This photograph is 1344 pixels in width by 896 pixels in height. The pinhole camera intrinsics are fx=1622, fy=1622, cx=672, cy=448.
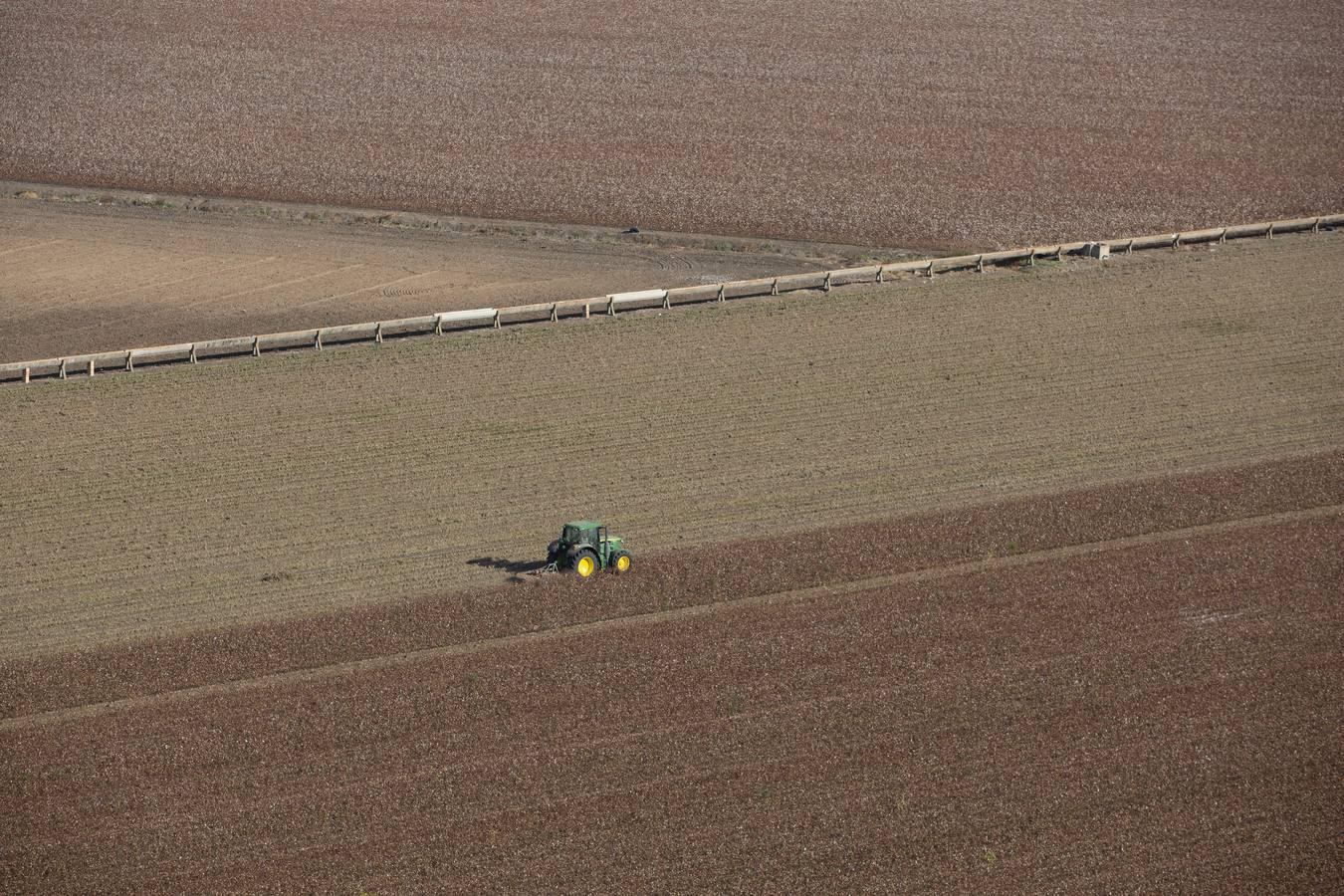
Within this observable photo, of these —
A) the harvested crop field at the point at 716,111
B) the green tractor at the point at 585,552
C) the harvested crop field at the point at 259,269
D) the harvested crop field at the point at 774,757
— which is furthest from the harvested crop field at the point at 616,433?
the harvested crop field at the point at 716,111

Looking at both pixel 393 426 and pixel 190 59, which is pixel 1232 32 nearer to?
pixel 190 59

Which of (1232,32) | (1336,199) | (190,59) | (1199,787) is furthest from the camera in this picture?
(1232,32)

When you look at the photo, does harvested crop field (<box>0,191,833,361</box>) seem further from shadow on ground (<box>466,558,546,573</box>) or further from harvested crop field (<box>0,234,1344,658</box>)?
shadow on ground (<box>466,558,546,573</box>)

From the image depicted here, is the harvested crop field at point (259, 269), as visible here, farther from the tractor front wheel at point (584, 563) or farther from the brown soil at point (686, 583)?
the tractor front wheel at point (584, 563)

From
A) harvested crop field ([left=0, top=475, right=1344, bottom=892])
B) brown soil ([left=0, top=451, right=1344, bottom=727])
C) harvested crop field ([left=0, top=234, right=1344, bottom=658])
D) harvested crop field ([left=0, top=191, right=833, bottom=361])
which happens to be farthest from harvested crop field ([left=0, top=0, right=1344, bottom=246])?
harvested crop field ([left=0, top=475, right=1344, bottom=892])

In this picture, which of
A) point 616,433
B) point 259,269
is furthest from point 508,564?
point 259,269

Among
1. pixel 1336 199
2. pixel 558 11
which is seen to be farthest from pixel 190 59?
pixel 1336 199
